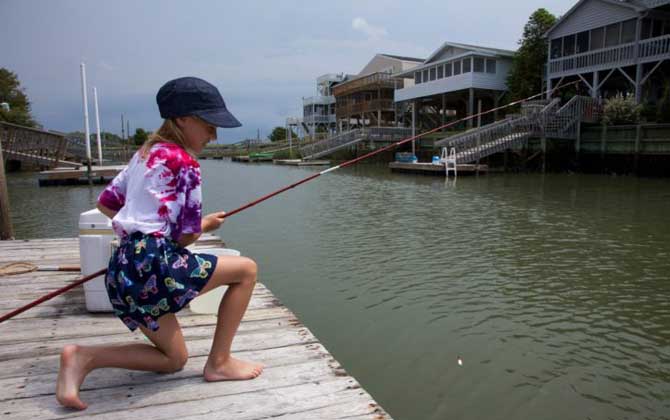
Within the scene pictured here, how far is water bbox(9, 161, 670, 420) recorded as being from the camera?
3570mm

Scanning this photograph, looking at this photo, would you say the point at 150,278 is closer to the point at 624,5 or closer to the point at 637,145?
the point at 637,145

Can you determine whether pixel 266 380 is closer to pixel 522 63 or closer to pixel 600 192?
pixel 600 192

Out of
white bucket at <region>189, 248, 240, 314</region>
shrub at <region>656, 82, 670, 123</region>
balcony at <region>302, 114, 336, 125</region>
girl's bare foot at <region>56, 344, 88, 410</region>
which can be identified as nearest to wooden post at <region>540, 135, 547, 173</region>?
Result: shrub at <region>656, 82, 670, 123</region>

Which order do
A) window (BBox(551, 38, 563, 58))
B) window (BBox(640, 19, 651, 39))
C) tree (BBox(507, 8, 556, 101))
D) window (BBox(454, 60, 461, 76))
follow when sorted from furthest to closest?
1. window (BBox(454, 60, 461, 76))
2. tree (BBox(507, 8, 556, 101))
3. window (BBox(551, 38, 563, 58))
4. window (BBox(640, 19, 651, 39))

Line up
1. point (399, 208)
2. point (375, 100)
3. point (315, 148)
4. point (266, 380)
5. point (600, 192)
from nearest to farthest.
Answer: point (266, 380) < point (399, 208) < point (600, 192) < point (315, 148) < point (375, 100)

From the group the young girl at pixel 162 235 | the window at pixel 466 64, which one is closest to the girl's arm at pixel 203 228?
the young girl at pixel 162 235

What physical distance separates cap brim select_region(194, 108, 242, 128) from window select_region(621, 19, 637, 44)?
2607 centimetres

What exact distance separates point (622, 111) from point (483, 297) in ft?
64.6

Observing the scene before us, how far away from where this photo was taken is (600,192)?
1497 centimetres

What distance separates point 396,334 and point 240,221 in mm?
6887

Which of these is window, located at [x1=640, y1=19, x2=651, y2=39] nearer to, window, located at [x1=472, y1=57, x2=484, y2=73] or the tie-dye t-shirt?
window, located at [x1=472, y1=57, x2=484, y2=73]

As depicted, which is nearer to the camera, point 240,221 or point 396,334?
point 396,334

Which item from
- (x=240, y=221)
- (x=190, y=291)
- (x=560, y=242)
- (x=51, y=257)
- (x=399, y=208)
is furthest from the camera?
(x=399, y=208)

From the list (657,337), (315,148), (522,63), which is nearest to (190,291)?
(657,337)
